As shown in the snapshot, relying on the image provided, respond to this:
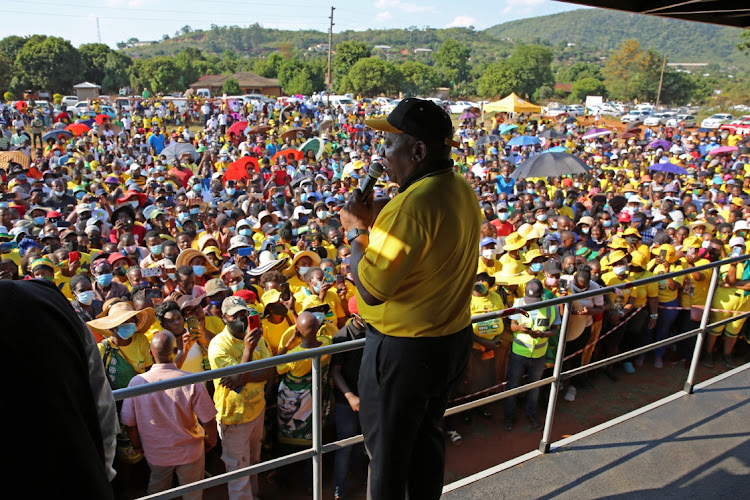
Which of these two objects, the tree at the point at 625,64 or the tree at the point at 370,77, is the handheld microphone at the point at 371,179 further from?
the tree at the point at 625,64

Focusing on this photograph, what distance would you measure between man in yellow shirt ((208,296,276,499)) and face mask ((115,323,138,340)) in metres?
0.66

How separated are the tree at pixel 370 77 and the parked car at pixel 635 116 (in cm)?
2538

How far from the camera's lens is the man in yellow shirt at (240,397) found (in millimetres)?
3764

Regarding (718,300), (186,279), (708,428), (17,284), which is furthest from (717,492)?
(186,279)

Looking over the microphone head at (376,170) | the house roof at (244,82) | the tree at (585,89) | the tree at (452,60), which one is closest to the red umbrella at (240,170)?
the microphone head at (376,170)

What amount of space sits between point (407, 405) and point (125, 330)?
301 cm

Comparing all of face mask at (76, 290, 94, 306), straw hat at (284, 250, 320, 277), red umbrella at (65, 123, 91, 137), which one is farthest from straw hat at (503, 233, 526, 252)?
red umbrella at (65, 123, 91, 137)

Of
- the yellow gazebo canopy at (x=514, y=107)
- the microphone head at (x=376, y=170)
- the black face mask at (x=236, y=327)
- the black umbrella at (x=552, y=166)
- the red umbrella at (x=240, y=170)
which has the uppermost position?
the microphone head at (x=376, y=170)

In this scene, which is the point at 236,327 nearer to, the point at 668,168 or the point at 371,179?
the point at 371,179

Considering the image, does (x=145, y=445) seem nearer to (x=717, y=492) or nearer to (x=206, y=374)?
(x=206, y=374)

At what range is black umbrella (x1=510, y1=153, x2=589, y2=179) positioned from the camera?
1074cm

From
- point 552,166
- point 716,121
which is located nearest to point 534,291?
point 552,166

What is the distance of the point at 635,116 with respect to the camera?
46625 millimetres

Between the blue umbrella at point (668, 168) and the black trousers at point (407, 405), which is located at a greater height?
the black trousers at point (407, 405)
